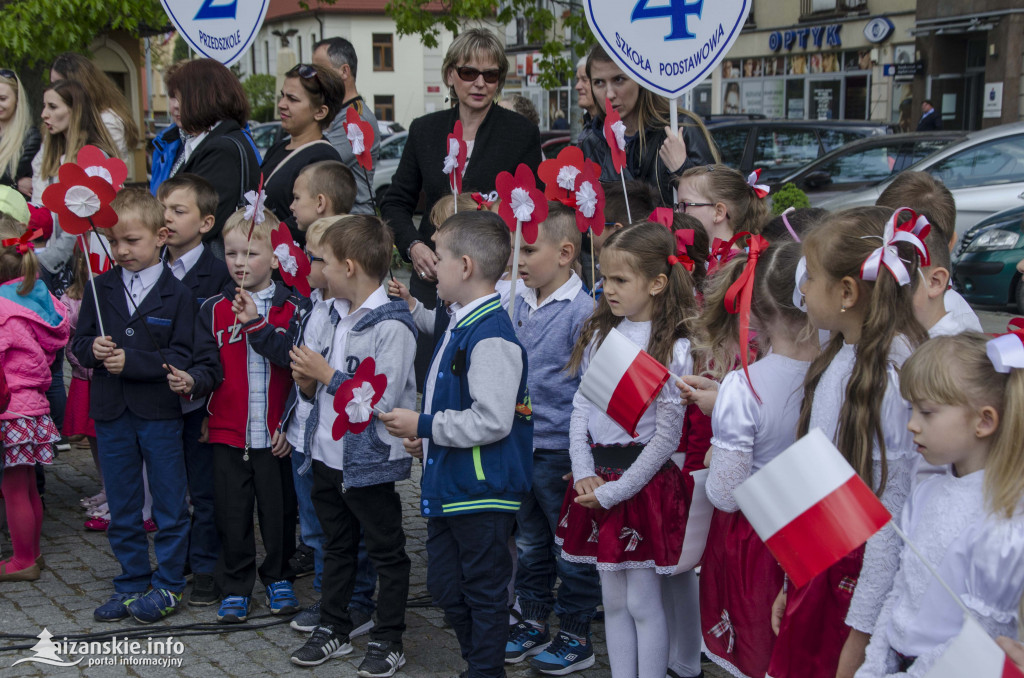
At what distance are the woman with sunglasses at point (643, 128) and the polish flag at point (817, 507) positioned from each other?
100 inches

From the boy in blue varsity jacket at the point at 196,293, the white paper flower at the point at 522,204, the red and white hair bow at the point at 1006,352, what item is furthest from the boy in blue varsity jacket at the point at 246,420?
the red and white hair bow at the point at 1006,352

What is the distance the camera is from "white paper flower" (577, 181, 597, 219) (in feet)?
12.0

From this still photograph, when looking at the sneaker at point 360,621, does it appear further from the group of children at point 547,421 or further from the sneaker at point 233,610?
the sneaker at point 233,610

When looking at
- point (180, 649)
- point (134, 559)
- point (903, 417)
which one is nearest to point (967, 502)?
point (903, 417)

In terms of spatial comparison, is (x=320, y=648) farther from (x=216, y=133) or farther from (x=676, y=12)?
(x=676, y=12)

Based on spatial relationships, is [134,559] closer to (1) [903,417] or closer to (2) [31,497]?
(2) [31,497]

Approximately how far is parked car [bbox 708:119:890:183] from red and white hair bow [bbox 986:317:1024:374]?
→ 35.9ft

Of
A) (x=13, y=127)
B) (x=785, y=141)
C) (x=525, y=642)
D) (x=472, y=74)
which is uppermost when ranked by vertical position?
(x=472, y=74)

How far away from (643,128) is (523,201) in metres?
1.45

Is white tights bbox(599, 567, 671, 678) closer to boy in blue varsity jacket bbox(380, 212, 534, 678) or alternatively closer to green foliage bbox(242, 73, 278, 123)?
boy in blue varsity jacket bbox(380, 212, 534, 678)

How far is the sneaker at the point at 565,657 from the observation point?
12.3 feet

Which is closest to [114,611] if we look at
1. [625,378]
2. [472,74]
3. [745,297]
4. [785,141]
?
[625,378]

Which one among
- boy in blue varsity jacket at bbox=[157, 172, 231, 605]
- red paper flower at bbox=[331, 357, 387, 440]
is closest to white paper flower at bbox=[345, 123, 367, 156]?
boy in blue varsity jacket at bbox=[157, 172, 231, 605]

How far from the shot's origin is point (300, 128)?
201 inches
